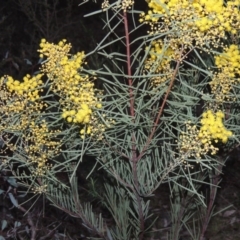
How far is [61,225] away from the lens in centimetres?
172

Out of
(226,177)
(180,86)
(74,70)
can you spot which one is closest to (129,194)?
→ (180,86)

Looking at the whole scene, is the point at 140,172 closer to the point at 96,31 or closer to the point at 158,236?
the point at 158,236

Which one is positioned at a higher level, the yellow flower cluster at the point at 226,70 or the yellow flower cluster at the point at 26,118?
the yellow flower cluster at the point at 26,118

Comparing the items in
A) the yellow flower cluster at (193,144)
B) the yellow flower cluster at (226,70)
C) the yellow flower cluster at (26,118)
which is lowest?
the yellow flower cluster at (193,144)

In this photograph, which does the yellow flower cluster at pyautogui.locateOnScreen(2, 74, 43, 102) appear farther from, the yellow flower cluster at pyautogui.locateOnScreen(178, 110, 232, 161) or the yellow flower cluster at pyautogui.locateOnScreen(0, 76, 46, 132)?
the yellow flower cluster at pyautogui.locateOnScreen(178, 110, 232, 161)

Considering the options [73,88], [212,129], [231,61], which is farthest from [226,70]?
[73,88]

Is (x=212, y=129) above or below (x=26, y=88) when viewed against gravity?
below

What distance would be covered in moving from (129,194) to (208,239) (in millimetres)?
821

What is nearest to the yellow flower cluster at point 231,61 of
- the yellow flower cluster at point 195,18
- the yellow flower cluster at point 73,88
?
the yellow flower cluster at point 195,18

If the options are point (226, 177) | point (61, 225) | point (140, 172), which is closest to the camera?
point (140, 172)

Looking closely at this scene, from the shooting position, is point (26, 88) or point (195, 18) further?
point (26, 88)

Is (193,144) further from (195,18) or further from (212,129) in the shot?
(195,18)

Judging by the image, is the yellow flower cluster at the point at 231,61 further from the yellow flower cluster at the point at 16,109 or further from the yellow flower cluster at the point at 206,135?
the yellow flower cluster at the point at 16,109

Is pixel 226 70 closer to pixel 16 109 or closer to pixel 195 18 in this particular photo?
pixel 195 18
